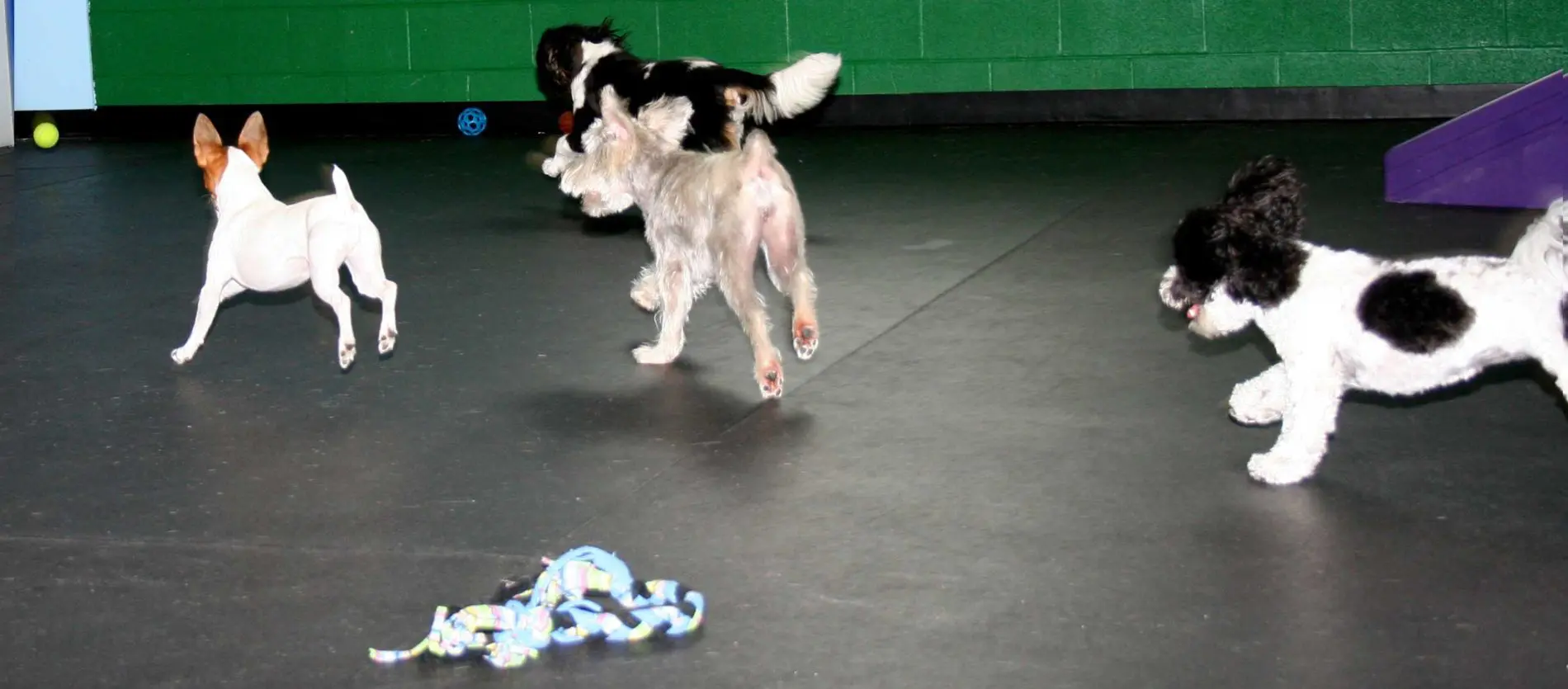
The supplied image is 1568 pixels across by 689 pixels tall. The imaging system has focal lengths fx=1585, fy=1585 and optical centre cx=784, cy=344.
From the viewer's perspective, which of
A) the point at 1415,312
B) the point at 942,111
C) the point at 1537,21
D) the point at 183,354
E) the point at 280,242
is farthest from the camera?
the point at 942,111

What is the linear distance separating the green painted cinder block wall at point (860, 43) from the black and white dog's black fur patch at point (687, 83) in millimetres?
2460

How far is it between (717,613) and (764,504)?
65 centimetres

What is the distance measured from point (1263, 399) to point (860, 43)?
23.4 ft

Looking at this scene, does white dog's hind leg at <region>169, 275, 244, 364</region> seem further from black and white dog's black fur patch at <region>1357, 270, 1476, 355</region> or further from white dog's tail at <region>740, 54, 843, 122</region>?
white dog's tail at <region>740, 54, 843, 122</region>

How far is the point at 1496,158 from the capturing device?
7027 mm

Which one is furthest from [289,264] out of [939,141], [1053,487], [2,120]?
[2,120]

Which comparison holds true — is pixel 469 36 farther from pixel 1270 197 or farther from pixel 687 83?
pixel 1270 197

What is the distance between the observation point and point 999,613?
3086 mm

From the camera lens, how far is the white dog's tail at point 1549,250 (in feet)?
11.0

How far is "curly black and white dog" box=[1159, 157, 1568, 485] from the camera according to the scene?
343cm

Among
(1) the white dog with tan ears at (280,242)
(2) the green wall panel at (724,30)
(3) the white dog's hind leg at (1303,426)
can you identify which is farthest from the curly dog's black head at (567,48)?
(3) the white dog's hind leg at (1303,426)

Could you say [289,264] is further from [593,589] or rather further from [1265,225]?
[1265,225]

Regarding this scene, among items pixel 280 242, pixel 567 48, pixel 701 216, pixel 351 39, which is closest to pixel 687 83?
pixel 567 48

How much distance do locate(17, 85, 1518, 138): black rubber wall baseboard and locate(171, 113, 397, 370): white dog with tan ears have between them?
6.38 m
